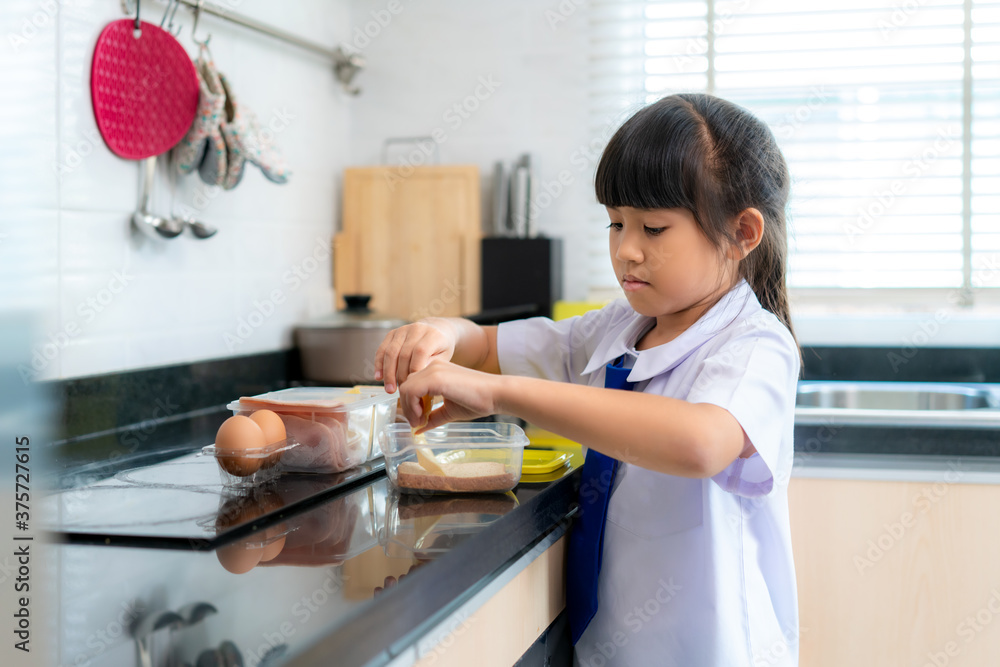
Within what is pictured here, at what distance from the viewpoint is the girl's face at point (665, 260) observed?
0.77 m

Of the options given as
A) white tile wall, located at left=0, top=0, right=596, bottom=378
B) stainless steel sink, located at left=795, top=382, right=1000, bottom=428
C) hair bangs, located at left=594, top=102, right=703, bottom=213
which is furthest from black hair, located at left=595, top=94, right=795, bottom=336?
white tile wall, located at left=0, top=0, right=596, bottom=378

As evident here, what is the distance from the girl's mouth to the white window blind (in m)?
1.16

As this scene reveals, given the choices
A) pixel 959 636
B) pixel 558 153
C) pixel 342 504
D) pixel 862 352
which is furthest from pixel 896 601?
pixel 558 153

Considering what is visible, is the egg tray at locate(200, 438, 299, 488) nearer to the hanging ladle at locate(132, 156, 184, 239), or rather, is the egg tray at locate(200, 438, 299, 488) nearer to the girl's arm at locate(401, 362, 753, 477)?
the girl's arm at locate(401, 362, 753, 477)

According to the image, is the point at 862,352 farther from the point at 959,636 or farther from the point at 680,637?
the point at 680,637

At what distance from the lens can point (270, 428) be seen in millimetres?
733

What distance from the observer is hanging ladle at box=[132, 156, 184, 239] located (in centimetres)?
136

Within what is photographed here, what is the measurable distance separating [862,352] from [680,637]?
4.03 feet

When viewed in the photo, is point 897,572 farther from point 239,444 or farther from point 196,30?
point 196,30

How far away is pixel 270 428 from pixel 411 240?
1355mm

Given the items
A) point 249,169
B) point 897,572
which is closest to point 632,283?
point 897,572

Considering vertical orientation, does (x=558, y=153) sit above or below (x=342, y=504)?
above

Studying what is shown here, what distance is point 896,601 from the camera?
1178mm

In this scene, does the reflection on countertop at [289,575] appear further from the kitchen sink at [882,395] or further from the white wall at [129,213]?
the kitchen sink at [882,395]
